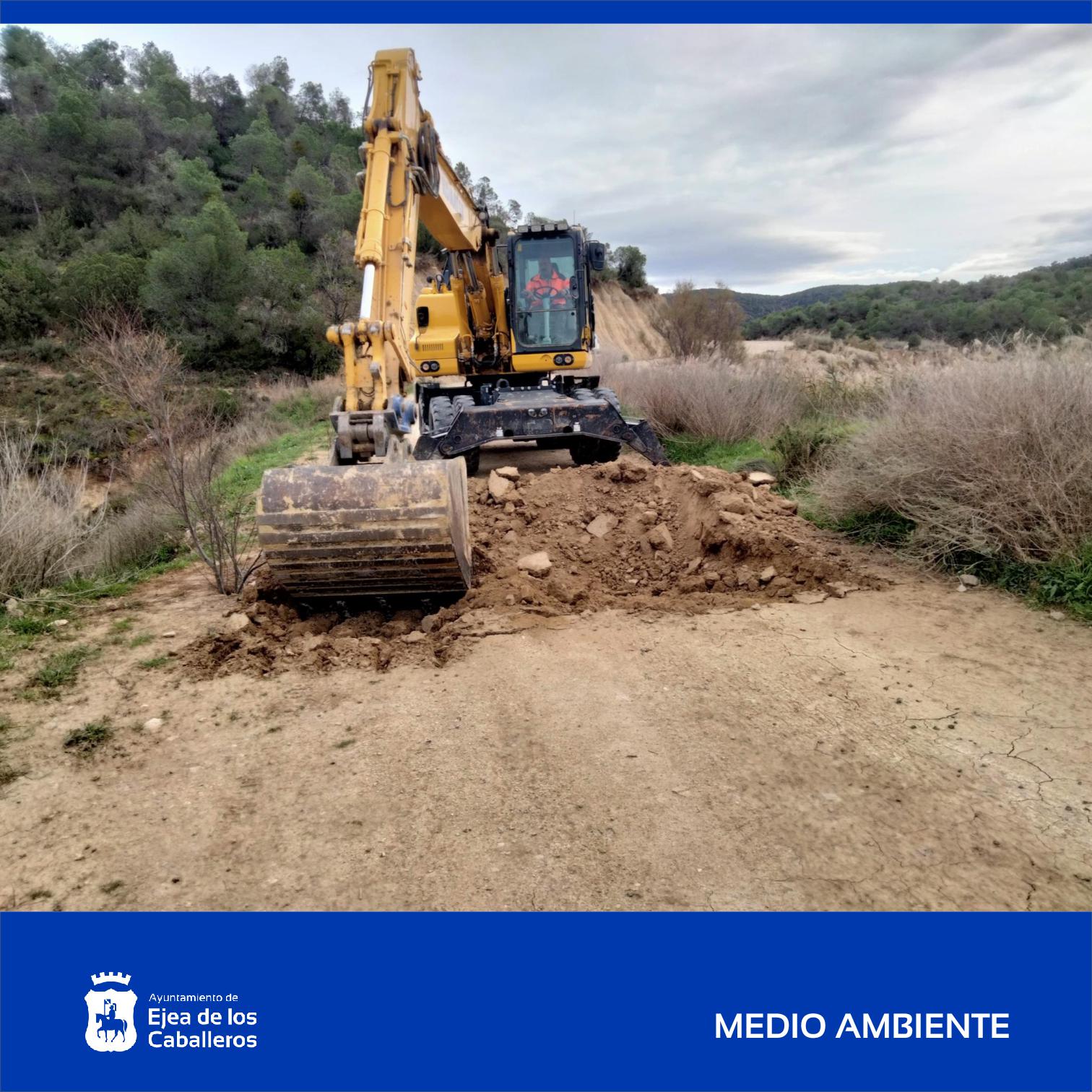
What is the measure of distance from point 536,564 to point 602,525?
3.20 ft

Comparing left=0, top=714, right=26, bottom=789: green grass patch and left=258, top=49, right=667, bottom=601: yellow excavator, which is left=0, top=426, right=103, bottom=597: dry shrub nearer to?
left=0, top=714, right=26, bottom=789: green grass patch

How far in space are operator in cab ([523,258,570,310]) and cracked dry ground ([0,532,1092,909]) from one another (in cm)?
644

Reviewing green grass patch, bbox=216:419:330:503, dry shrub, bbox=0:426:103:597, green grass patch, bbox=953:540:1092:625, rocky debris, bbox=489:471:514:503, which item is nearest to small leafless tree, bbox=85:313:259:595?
dry shrub, bbox=0:426:103:597

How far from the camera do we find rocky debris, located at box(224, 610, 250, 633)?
4.53 metres

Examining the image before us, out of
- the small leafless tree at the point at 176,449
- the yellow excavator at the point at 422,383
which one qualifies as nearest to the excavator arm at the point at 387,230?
the yellow excavator at the point at 422,383

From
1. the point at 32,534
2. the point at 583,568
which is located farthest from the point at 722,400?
the point at 32,534

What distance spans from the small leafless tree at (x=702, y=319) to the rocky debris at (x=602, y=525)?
65.0 feet

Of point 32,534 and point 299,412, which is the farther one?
point 299,412

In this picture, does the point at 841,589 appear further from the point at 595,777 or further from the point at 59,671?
the point at 59,671

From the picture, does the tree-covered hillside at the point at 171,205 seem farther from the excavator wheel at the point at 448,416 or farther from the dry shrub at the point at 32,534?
the dry shrub at the point at 32,534

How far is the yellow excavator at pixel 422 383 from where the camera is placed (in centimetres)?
429

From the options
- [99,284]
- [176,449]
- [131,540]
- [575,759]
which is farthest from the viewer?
[99,284]

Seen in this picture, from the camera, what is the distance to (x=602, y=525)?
610cm

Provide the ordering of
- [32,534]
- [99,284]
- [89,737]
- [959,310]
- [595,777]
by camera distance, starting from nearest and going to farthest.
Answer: [595,777], [89,737], [32,534], [959,310], [99,284]
